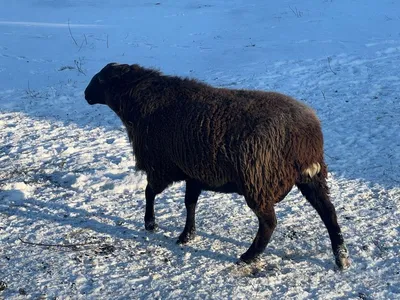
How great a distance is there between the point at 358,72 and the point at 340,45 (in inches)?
85.8

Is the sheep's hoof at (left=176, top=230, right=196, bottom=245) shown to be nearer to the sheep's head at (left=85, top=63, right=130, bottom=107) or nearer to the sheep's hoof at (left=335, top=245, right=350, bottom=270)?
the sheep's hoof at (left=335, top=245, right=350, bottom=270)

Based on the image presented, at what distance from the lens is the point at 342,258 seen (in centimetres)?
463

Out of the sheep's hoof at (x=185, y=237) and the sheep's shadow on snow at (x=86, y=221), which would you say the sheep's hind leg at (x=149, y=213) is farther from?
the sheep's hoof at (x=185, y=237)

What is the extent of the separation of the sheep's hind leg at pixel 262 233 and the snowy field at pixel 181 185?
0.37 feet

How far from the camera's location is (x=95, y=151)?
7.59 m

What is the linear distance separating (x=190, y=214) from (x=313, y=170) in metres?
1.37

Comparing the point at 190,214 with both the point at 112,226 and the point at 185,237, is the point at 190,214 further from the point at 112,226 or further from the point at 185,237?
the point at 112,226

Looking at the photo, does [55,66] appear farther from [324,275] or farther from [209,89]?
[324,275]

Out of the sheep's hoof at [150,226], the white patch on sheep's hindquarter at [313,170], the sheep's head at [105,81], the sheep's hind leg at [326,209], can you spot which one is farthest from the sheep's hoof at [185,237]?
the sheep's head at [105,81]

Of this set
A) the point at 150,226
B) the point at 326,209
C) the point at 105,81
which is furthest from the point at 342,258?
the point at 105,81

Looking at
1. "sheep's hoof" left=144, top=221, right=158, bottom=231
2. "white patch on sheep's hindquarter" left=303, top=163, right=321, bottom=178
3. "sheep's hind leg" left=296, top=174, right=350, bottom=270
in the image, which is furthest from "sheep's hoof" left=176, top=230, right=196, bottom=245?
"white patch on sheep's hindquarter" left=303, top=163, right=321, bottom=178

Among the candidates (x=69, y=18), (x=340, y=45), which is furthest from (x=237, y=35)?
(x=69, y=18)

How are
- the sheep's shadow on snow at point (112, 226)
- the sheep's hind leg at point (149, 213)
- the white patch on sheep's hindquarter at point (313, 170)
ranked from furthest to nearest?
1. the sheep's hind leg at point (149, 213)
2. the sheep's shadow on snow at point (112, 226)
3. the white patch on sheep's hindquarter at point (313, 170)

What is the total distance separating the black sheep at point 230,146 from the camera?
4406 millimetres
